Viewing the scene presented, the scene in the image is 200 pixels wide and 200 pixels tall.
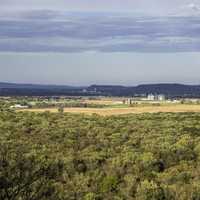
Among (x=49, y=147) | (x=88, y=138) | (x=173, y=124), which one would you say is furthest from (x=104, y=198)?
(x=173, y=124)

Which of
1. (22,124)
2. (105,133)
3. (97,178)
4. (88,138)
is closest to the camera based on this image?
(97,178)

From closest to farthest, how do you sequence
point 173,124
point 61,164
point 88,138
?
1. point 61,164
2. point 88,138
3. point 173,124

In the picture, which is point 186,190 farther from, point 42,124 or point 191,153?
point 42,124

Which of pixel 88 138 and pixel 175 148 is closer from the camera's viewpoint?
pixel 175 148

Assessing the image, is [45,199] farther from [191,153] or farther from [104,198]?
[191,153]

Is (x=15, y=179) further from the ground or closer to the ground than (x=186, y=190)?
further from the ground

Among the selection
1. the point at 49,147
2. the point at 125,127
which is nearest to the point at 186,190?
the point at 49,147
